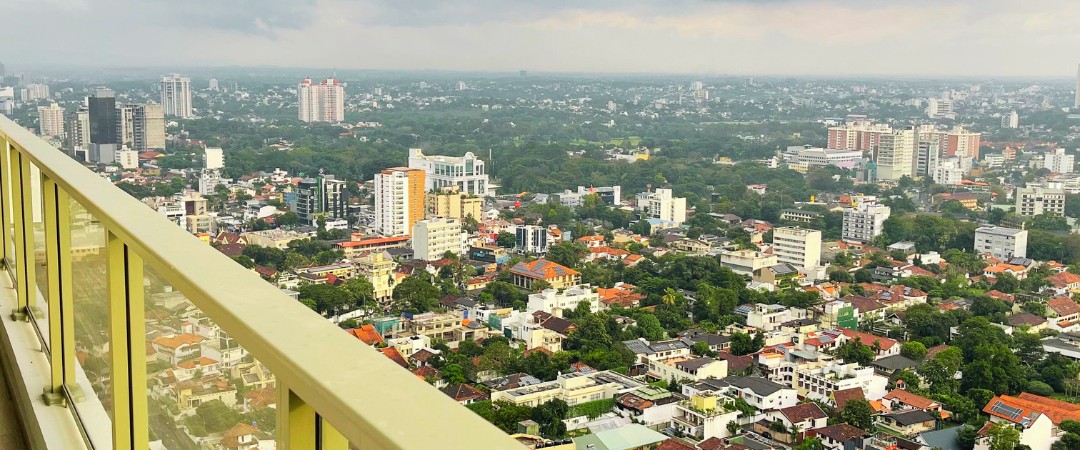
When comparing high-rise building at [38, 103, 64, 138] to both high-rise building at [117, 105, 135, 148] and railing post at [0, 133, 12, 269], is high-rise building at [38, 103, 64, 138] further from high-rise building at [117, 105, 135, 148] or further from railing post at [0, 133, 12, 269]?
railing post at [0, 133, 12, 269]

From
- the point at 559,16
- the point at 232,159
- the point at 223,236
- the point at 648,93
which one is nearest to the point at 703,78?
the point at 648,93

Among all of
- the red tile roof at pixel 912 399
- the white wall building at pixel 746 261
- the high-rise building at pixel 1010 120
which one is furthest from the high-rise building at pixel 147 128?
the high-rise building at pixel 1010 120

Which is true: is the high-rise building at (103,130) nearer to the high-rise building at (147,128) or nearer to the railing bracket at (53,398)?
the high-rise building at (147,128)

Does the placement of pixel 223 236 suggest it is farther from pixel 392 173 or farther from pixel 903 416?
pixel 903 416

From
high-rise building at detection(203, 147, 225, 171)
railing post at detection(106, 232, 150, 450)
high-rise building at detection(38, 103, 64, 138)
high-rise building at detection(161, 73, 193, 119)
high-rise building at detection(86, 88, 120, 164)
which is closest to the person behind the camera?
railing post at detection(106, 232, 150, 450)

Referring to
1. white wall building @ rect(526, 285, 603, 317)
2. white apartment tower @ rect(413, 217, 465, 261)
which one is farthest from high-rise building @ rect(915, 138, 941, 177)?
white wall building @ rect(526, 285, 603, 317)

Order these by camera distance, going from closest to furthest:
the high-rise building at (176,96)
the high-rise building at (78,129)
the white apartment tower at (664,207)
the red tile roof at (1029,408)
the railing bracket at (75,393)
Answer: the railing bracket at (75,393) → the red tile roof at (1029,408) → the white apartment tower at (664,207) → the high-rise building at (78,129) → the high-rise building at (176,96)
